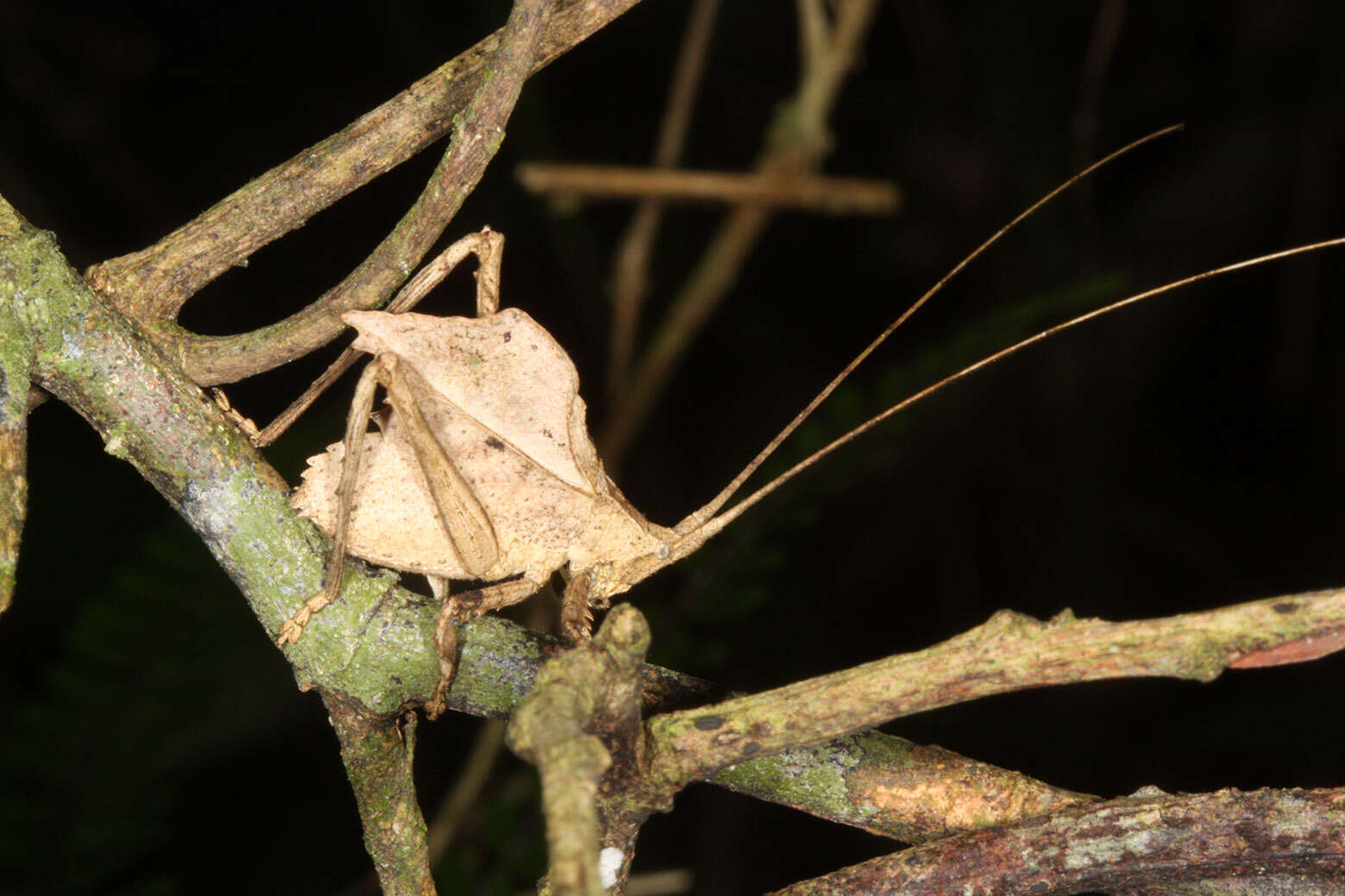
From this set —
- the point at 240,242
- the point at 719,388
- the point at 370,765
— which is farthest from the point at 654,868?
the point at 240,242

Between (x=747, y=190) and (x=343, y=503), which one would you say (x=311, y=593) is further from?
(x=747, y=190)

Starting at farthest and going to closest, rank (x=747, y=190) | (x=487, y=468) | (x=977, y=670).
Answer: (x=747, y=190), (x=487, y=468), (x=977, y=670)

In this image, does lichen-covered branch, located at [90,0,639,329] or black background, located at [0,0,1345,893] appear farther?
black background, located at [0,0,1345,893]

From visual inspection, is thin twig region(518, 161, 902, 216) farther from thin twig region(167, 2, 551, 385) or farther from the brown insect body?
thin twig region(167, 2, 551, 385)

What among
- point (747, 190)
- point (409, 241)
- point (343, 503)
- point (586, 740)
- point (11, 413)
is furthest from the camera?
point (747, 190)

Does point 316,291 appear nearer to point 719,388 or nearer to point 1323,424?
point 719,388

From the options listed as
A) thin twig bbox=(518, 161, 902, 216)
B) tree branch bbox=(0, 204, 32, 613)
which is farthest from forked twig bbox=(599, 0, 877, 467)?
tree branch bbox=(0, 204, 32, 613)

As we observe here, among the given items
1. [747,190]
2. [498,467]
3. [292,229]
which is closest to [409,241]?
[292,229]
